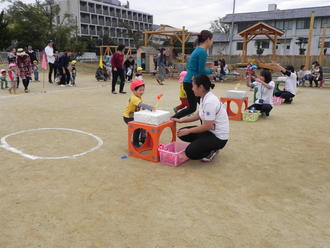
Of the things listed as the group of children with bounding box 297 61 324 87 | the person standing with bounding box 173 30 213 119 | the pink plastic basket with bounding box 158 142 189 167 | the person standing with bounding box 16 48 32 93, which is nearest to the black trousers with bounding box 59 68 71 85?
the person standing with bounding box 16 48 32 93

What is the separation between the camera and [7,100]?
877 centimetres

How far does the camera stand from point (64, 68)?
12.6 metres

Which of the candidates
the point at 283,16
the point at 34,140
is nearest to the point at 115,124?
the point at 34,140

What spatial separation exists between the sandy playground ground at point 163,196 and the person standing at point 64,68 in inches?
309

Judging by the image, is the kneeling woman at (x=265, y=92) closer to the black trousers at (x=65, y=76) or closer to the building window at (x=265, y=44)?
the black trousers at (x=65, y=76)

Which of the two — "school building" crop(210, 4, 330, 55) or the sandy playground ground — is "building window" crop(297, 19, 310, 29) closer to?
"school building" crop(210, 4, 330, 55)

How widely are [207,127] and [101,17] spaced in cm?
6122

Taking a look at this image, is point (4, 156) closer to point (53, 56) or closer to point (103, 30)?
point (53, 56)

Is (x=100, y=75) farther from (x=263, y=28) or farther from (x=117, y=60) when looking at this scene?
(x=263, y=28)

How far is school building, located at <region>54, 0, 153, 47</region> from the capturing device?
2140 inches

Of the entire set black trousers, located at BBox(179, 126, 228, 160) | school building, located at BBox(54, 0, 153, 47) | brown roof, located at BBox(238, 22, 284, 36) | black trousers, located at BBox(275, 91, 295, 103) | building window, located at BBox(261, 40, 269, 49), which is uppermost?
school building, located at BBox(54, 0, 153, 47)

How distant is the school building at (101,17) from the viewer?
54.3m

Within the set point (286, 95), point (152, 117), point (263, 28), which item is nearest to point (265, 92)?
point (286, 95)

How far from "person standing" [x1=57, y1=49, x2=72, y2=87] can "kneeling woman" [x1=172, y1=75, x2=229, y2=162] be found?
10.0 meters
